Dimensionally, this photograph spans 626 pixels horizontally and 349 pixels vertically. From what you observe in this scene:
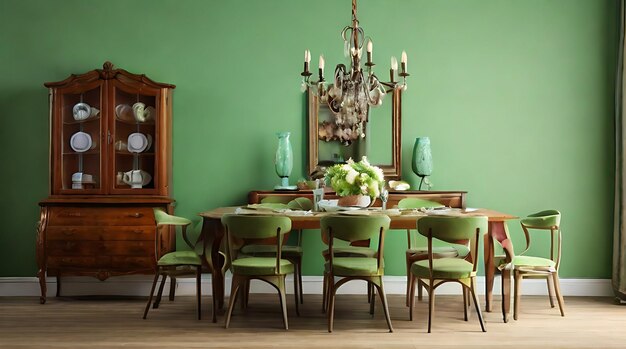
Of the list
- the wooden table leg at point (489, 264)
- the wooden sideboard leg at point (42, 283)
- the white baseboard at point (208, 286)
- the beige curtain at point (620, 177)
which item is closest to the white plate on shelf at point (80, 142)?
the wooden sideboard leg at point (42, 283)

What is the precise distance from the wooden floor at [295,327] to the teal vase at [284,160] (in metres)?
1.02

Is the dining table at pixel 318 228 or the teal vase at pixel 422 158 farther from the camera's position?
the teal vase at pixel 422 158

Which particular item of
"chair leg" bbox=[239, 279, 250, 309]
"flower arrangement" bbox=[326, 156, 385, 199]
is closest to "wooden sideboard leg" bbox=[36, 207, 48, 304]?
"chair leg" bbox=[239, 279, 250, 309]

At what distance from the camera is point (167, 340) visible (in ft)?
13.3

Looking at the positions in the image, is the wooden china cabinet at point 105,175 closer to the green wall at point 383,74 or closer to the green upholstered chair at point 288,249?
A: the green wall at point 383,74

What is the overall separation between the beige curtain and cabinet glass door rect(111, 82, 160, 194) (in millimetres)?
4048

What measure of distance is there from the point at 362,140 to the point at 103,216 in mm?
2369

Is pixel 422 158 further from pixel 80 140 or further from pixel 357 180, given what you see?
pixel 80 140

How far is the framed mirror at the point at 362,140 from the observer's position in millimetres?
5836

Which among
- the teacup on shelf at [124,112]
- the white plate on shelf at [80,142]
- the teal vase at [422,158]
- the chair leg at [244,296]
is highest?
the teacup on shelf at [124,112]

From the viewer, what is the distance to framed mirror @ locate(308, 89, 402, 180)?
19.1ft

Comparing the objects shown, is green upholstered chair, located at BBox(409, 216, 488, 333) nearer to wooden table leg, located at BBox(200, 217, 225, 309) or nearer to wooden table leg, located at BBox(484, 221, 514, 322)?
wooden table leg, located at BBox(484, 221, 514, 322)

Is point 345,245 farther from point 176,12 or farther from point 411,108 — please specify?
point 176,12

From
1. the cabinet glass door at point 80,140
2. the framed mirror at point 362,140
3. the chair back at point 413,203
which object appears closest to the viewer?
the chair back at point 413,203
